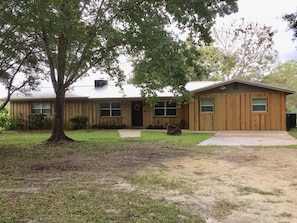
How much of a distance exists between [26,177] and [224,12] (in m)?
8.34

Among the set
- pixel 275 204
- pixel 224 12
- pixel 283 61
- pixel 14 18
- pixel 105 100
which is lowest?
pixel 275 204

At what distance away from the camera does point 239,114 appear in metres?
19.7

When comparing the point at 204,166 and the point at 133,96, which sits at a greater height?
the point at 133,96

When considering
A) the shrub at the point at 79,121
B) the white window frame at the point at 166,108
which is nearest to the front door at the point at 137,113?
the white window frame at the point at 166,108

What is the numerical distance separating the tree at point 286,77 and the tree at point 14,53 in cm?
3131

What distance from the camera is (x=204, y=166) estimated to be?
8211 millimetres

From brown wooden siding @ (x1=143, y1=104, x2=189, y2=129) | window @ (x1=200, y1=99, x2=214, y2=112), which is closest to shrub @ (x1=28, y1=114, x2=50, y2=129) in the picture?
brown wooden siding @ (x1=143, y1=104, x2=189, y2=129)

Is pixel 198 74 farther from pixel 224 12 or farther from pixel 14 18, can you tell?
pixel 14 18

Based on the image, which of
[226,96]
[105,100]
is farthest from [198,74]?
[105,100]

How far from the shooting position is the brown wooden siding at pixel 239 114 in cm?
1925

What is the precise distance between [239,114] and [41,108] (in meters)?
13.9

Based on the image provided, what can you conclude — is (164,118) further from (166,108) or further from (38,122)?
(38,122)

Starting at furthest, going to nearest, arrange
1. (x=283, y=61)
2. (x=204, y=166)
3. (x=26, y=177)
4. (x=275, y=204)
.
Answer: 1. (x=283, y=61)
2. (x=204, y=166)
3. (x=26, y=177)
4. (x=275, y=204)

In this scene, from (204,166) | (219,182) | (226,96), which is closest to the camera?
(219,182)
